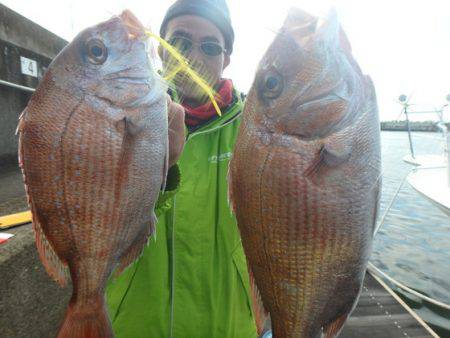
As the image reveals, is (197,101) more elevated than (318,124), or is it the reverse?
(197,101)

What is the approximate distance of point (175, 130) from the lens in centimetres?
152

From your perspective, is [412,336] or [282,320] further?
[412,336]

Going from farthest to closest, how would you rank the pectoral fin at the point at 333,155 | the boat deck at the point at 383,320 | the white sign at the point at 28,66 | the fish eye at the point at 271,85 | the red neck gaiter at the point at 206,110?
the white sign at the point at 28,66
the boat deck at the point at 383,320
the red neck gaiter at the point at 206,110
the fish eye at the point at 271,85
the pectoral fin at the point at 333,155

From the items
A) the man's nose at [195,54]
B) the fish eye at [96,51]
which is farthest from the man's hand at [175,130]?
the man's nose at [195,54]

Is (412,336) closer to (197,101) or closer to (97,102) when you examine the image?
(197,101)

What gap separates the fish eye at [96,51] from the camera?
1.27m

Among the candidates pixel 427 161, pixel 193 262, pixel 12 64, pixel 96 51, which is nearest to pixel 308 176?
pixel 96 51

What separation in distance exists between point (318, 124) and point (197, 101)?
1.27 m

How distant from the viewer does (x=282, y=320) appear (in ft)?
4.17

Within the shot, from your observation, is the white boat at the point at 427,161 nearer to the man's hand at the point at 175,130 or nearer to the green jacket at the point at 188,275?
the green jacket at the point at 188,275

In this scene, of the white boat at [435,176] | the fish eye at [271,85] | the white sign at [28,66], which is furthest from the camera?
the white boat at [435,176]

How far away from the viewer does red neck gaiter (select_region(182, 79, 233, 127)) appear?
2.26m

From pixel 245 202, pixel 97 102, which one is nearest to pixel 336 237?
pixel 245 202

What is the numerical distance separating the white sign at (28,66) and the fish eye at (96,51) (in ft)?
16.2
